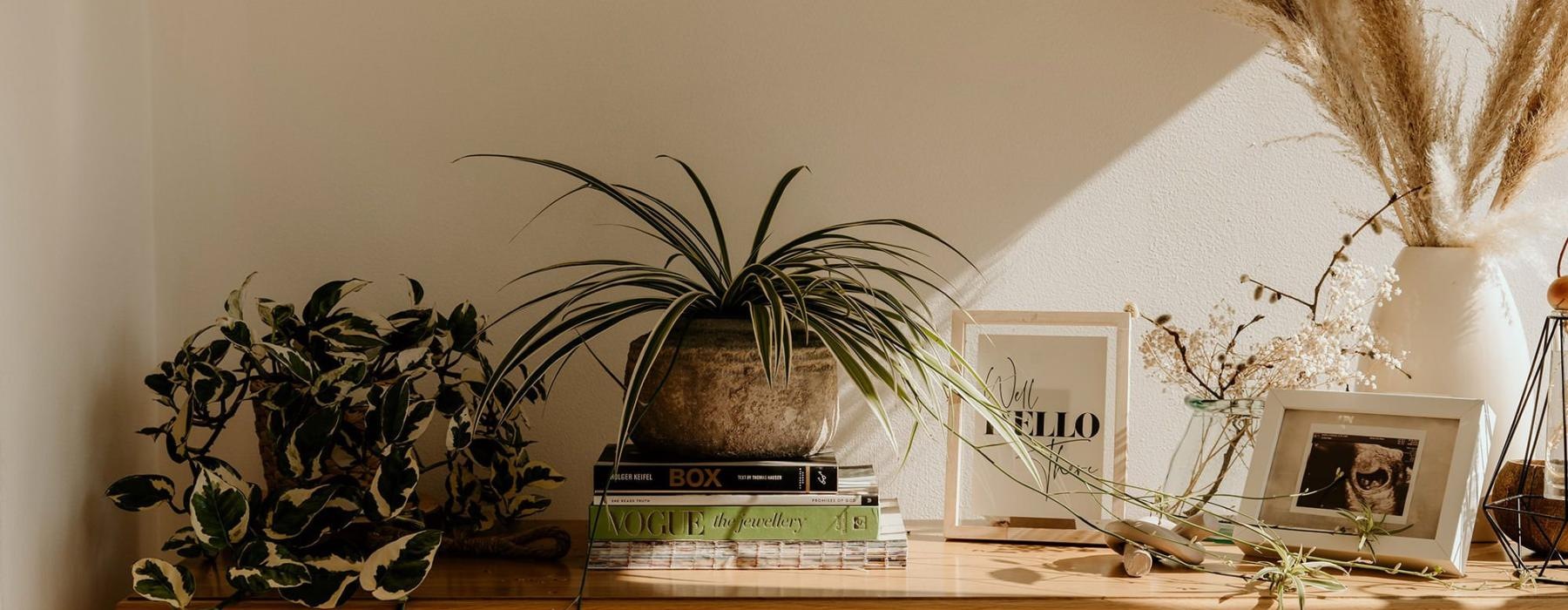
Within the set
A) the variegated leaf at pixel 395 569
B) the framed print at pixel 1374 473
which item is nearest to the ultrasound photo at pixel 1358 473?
the framed print at pixel 1374 473

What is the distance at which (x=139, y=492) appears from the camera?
1280 mm

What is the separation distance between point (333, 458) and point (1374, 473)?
51.1 inches

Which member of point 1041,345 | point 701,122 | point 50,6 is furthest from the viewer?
Answer: point 701,122

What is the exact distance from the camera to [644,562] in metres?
1.34

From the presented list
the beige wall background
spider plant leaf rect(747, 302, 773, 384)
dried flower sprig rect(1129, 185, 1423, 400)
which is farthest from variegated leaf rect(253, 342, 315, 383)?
dried flower sprig rect(1129, 185, 1423, 400)

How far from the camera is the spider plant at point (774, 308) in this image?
1249 millimetres

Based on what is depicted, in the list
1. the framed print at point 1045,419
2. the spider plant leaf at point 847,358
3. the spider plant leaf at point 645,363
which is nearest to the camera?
the spider plant leaf at point 645,363

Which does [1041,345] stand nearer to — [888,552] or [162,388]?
[888,552]

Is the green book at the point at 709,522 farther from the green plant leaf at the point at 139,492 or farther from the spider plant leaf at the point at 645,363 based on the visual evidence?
the green plant leaf at the point at 139,492

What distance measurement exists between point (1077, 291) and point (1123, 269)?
0.08 m

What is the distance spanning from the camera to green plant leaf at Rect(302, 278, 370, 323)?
1.38 metres

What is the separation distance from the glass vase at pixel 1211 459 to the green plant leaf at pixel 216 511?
114 centimetres

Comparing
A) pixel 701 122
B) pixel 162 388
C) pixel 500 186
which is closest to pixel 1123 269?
pixel 701 122

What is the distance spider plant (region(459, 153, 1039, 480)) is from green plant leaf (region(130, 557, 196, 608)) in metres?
0.38
